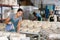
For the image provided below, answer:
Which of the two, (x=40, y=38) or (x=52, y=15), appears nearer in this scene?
(x=40, y=38)

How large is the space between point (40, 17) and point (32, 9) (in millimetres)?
402

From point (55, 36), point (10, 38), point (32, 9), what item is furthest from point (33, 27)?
point (32, 9)

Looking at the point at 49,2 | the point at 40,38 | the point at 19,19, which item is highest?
the point at 49,2

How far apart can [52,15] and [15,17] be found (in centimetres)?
151

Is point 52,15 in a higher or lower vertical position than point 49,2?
lower

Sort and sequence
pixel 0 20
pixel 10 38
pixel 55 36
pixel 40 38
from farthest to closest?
pixel 0 20 < pixel 40 38 < pixel 55 36 < pixel 10 38

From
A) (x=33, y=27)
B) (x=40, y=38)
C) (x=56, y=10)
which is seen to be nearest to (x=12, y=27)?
(x=33, y=27)

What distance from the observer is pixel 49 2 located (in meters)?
4.37

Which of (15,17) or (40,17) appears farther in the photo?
(40,17)

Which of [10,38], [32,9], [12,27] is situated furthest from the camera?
[32,9]

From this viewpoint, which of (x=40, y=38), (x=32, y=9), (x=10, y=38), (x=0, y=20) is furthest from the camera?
(x=32, y=9)

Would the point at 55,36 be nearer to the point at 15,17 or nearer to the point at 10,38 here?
the point at 10,38

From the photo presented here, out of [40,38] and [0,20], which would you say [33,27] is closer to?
[40,38]

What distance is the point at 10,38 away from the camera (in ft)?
A: 6.22
